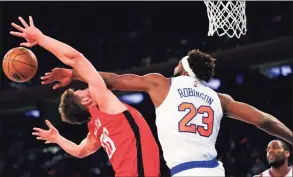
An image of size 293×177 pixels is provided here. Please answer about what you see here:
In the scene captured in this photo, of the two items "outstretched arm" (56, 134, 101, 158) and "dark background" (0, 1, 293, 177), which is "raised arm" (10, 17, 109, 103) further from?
"dark background" (0, 1, 293, 177)

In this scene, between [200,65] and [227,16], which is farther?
[227,16]

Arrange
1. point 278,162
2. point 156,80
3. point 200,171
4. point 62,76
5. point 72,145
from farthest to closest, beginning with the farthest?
point 278,162 → point 72,145 → point 62,76 → point 156,80 → point 200,171

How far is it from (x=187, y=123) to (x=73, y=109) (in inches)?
37.1

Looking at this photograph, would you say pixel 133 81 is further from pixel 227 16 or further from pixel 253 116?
pixel 227 16

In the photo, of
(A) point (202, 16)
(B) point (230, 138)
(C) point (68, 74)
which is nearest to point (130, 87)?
(C) point (68, 74)

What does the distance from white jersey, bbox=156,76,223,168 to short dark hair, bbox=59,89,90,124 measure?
685 millimetres

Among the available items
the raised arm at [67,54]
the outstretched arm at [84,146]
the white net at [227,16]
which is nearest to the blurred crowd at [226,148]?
the white net at [227,16]

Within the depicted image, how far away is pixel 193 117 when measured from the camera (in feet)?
11.0

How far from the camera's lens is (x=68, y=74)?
12.5 ft

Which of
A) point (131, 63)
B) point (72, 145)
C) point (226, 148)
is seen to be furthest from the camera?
point (131, 63)

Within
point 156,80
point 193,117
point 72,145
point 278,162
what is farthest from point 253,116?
point 278,162

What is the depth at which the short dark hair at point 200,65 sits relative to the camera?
3.50m

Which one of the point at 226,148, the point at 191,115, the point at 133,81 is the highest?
the point at 133,81

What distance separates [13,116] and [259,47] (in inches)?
207
